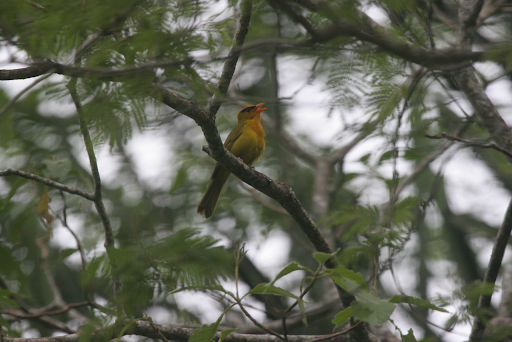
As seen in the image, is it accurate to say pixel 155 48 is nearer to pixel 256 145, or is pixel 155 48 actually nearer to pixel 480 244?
pixel 256 145

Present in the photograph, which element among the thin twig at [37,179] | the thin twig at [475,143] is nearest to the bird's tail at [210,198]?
the thin twig at [37,179]

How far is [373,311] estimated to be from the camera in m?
1.93

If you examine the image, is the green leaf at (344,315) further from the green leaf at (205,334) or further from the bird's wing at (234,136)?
the bird's wing at (234,136)

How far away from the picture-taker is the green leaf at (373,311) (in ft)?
6.03

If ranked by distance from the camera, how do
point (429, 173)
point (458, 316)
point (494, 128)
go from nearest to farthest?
point (458, 316) → point (494, 128) → point (429, 173)

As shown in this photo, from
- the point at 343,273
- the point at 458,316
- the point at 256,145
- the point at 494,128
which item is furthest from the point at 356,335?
the point at 256,145

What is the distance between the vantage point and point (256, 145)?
19.1ft

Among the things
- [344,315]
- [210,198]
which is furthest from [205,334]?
[210,198]

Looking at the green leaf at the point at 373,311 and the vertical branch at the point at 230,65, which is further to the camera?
the vertical branch at the point at 230,65

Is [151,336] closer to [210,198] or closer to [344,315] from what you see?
[344,315]

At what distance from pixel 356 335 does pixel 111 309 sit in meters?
1.97

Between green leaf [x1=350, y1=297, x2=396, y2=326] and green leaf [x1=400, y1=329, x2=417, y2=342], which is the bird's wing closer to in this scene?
green leaf [x1=400, y1=329, x2=417, y2=342]

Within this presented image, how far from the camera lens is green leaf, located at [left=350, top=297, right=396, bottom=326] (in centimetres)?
184

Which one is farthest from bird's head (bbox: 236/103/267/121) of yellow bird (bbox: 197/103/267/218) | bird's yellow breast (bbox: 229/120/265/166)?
bird's yellow breast (bbox: 229/120/265/166)
